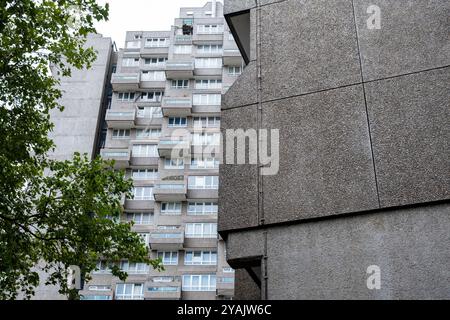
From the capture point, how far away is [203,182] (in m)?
45.5

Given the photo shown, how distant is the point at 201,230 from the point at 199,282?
4.37 meters

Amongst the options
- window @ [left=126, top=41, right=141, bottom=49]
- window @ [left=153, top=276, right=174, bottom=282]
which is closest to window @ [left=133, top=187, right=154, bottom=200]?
window @ [left=153, top=276, right=174, bottom=282]

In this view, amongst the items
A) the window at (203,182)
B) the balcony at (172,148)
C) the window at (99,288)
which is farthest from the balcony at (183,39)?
the window at (99,288)

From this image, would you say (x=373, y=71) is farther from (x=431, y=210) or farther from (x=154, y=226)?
(x=154, y=226)

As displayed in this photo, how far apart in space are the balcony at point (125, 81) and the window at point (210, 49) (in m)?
7.17

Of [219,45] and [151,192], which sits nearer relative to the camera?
→ [151,192]

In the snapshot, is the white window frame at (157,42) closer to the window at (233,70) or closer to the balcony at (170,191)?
the window at (233,70)

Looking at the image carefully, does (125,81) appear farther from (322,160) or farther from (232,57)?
(322,160)

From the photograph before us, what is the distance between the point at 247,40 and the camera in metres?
13.2

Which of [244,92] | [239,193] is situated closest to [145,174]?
[244,92]

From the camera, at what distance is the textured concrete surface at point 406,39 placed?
9.73 meters
